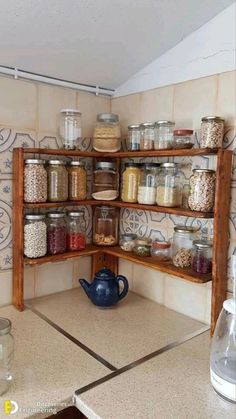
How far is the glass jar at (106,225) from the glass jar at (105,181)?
3.6 inches

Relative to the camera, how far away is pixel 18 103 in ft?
4.22

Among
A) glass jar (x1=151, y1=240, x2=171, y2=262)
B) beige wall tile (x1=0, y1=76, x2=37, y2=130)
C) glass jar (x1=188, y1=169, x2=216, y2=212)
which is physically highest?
beige wall tile (x1=0, y1=76, x2=37, y2=130)

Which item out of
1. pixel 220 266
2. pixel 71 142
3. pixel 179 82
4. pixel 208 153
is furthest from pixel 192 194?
pixel 71 142

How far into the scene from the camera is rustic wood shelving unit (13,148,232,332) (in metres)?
1.07

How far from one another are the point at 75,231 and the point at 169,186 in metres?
0.43

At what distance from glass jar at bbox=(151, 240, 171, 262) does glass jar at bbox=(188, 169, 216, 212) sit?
0.24 meters

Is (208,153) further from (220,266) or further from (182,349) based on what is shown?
(182,349)

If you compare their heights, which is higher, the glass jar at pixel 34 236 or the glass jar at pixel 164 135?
the glass jar at pixel 164 135

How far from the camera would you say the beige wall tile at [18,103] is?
1252 millimetres

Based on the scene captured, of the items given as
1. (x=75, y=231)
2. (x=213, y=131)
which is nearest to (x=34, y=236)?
(x=75, y=231)

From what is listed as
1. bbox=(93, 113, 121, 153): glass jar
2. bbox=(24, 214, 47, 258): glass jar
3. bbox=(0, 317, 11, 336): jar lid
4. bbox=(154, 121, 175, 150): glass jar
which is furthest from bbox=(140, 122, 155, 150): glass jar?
bbox=(0, 317, 11, 336): jar lid

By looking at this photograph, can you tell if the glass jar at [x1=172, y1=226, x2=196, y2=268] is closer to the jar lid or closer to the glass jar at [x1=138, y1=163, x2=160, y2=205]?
the glass jar at [x1=138, y1=163, x2=160, y2=205]

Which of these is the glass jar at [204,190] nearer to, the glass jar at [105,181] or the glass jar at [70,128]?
the glass jar at [105,181]

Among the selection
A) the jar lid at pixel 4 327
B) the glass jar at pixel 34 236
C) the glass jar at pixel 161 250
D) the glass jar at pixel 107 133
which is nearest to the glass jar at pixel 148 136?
the glass jar at pixel 107 133
